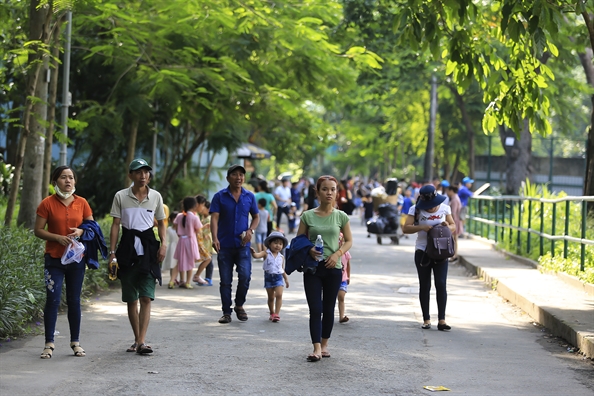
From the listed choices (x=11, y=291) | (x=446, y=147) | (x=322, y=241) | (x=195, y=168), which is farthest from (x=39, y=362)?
(x=446, y=147)

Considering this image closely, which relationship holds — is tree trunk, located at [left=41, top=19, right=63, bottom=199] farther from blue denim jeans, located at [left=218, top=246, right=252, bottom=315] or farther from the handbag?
the handbag

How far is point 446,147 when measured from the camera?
49.4m

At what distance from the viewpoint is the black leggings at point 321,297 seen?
27.8 feet

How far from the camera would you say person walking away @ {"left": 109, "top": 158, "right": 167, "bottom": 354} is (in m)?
8.69

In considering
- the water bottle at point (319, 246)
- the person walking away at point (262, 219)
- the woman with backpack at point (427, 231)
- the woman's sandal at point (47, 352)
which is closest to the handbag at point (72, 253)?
the woman's sandal at point (47, 352)

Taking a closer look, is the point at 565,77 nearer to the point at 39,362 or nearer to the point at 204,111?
the point at 204,111

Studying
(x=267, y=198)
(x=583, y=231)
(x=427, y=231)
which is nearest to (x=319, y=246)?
(x=427, y=231)

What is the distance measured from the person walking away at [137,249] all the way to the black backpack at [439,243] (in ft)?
10.7

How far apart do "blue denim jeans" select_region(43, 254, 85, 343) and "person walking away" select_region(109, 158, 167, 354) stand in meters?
0.39

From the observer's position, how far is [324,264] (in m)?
8.51

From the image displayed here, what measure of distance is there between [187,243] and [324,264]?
680cm

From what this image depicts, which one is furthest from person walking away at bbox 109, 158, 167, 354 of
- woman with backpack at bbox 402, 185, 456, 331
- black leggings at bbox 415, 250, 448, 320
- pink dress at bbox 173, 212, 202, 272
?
pink dress at bbox 173, 212, 202, 272

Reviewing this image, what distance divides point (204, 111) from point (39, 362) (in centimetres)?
1122

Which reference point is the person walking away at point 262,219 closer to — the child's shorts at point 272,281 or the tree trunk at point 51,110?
the tree trunk at point 51,110
